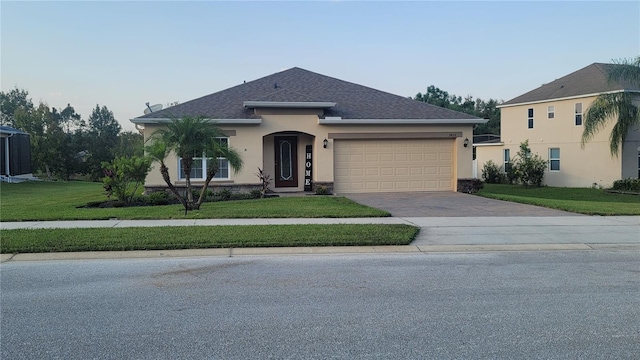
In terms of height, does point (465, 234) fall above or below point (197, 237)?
below

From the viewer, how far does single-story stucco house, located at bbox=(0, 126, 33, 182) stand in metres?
32.8

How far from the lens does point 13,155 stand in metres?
34.0

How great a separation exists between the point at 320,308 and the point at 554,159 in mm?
27758

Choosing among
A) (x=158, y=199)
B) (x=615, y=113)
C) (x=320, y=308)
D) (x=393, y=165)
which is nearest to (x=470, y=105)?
(x=615, y=113)

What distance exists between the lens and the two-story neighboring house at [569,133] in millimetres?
26203

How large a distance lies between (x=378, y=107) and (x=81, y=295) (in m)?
17.3

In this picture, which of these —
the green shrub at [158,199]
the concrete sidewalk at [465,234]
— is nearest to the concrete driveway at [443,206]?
the concrete sidewalk at [465,234]

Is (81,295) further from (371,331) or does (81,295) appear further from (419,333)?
(419,333)

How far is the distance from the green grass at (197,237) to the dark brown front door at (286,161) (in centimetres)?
1042

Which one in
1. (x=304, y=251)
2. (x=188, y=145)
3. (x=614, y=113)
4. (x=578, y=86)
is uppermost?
(x=578, y=86)

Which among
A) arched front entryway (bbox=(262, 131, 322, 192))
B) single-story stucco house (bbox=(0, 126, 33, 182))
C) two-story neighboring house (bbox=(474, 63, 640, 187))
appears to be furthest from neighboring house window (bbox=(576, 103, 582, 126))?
single-story stucco house (bbox=(0, 126, 33, 182))

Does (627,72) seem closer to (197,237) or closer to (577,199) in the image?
(577,199)

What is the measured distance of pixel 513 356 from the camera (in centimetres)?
427

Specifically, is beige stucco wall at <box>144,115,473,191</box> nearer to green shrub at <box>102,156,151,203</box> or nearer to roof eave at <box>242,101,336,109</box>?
roof eave at <box>242,101,336,109</box>
